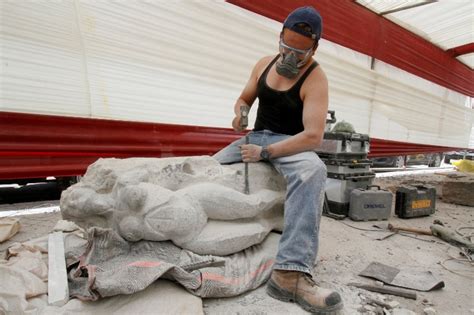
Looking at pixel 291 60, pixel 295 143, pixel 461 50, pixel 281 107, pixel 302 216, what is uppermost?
pixel 461 50

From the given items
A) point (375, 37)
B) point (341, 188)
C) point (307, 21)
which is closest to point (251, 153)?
point (307, 21)

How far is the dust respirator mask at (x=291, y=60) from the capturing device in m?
1.84

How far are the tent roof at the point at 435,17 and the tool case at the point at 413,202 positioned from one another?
3293 mm

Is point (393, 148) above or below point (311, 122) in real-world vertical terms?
below

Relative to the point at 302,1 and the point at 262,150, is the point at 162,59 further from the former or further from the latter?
the point at 302,1

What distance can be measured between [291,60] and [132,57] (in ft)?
6.48

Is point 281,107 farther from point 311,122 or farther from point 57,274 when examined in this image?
point 57,274

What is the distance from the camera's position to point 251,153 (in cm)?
190

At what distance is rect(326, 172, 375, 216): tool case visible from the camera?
341 cm

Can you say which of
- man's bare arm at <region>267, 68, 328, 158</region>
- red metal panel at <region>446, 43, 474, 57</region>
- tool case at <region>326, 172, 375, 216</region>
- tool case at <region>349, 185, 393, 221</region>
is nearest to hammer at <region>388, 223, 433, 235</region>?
tool case at <region>349, 185, 393, 221</region>

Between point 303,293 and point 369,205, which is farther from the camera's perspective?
point 369,205

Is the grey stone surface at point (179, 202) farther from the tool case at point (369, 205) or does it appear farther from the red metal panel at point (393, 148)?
the red metal panel at point (393, 148)

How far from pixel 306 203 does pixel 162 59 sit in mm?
2474

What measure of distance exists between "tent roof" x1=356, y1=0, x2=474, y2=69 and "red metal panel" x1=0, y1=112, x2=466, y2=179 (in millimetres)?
3922
